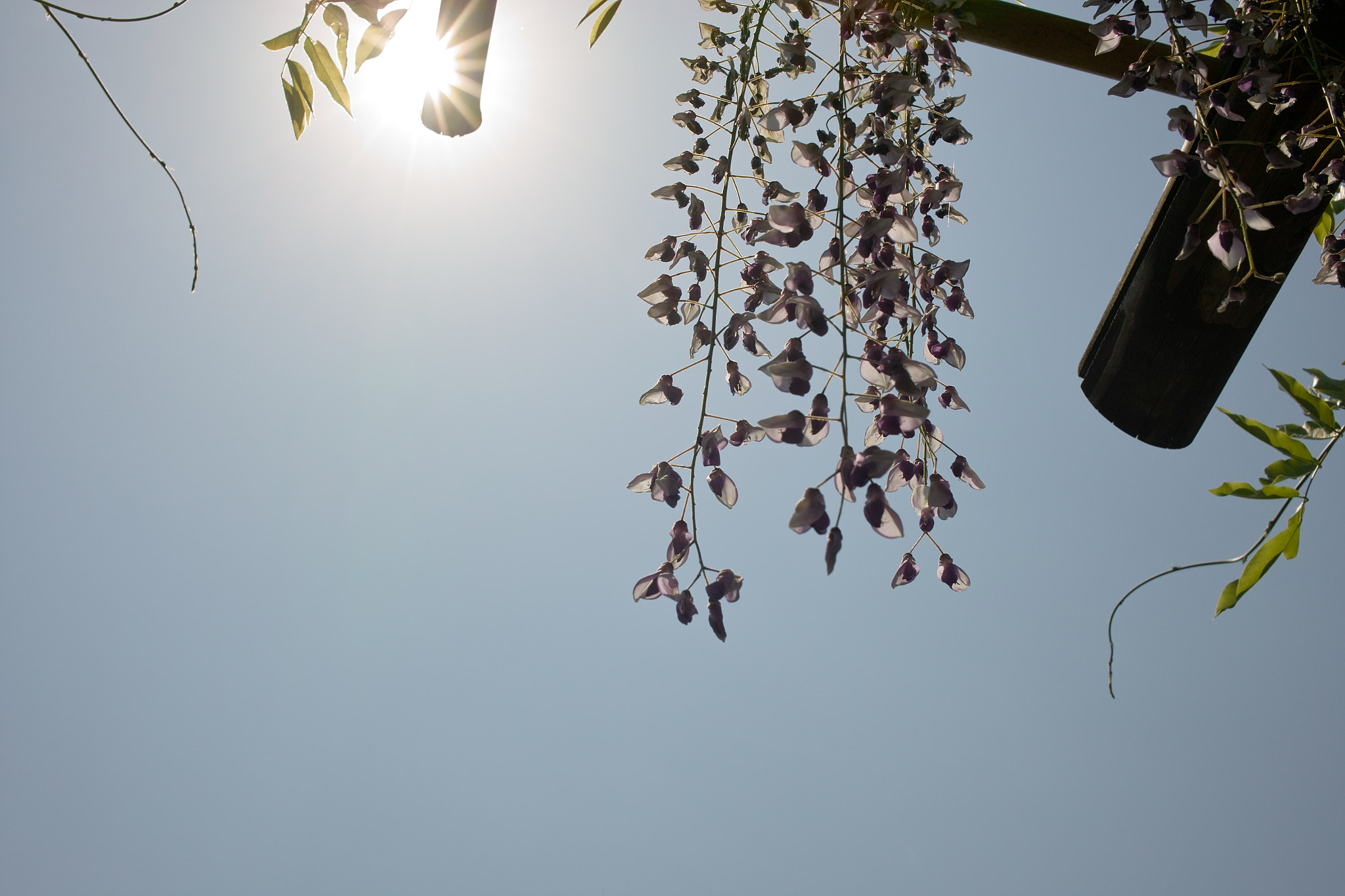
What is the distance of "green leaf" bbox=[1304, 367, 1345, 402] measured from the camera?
0.81 m

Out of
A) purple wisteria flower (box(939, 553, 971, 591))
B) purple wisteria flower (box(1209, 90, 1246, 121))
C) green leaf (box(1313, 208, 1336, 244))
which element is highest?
purple wisteria flower (box(1209, 90, 1246, 121))

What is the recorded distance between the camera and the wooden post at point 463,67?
0.54 metres

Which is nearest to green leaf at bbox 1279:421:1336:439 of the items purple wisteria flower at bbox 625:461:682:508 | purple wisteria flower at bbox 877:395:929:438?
purple wisteria flower at bbox 877:395:929:438

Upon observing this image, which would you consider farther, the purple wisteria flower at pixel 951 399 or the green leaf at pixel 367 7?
the purple wisteria flower at pixel 951 399

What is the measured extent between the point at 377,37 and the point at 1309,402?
96cm

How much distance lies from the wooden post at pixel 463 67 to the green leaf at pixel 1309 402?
82 cm

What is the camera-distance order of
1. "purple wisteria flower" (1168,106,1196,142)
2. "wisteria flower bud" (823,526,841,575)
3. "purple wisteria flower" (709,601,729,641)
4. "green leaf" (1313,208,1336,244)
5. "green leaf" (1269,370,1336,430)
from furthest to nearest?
"green leaf" (1313,208,1336,244) < "green leaf" (1269,370,1336,430) < "purple wisteria flower" (1168,106,1196,142) < "purple wisteria flower" (709,601,729,641) < "wisteria flower bud" (823,526,841,575)

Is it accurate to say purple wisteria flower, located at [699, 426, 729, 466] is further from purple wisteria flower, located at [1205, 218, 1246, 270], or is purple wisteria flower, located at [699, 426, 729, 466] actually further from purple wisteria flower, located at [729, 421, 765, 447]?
purple wisteria flower, located at [1205, 218, 1246, 270]

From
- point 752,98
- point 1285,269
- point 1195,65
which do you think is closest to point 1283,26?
point 1195,65

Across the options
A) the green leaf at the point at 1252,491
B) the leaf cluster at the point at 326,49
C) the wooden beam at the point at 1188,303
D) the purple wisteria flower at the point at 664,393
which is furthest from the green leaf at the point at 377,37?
the green leaf at the point at 1252,491

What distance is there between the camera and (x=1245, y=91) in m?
0.73

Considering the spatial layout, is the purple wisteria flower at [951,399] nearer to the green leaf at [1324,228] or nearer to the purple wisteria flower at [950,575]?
the purple wisteria flower at [950,575]

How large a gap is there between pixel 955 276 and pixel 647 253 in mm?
309

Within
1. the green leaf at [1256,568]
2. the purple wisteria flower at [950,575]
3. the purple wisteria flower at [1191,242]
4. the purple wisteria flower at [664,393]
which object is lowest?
the green leaf at [1256,568]
